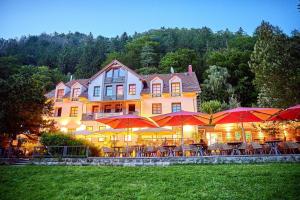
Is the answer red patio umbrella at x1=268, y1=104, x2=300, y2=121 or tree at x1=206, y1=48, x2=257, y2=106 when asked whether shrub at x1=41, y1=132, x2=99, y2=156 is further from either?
tree at x1=206, y1=48, x2=257, y2=106

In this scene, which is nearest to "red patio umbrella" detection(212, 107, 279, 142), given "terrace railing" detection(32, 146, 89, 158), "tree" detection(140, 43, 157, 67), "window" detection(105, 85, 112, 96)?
"terrace railing" detection(32, 146, 89, 158)

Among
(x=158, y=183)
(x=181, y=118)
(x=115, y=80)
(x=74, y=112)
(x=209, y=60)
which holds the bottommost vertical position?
(x=158, y=183)

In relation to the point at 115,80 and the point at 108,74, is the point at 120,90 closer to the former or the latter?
the point at 115,80

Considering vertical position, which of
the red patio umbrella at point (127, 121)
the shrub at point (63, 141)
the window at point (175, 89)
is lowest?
the shrub at point (63, 141)

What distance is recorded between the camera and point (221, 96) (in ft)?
142

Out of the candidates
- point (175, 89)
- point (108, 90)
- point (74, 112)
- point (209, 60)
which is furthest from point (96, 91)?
point (209, 60)

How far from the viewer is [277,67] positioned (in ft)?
45.4

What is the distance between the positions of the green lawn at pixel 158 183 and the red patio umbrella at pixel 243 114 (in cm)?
380

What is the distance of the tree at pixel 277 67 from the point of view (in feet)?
43.1

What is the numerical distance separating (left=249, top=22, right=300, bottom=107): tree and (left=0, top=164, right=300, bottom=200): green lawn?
4277 mm

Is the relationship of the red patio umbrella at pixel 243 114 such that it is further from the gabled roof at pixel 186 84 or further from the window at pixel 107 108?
the window at pixel 107 108

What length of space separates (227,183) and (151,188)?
2768 mm

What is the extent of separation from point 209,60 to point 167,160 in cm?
4190

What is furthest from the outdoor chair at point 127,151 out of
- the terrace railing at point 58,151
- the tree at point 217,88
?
the tree at point 217,88
